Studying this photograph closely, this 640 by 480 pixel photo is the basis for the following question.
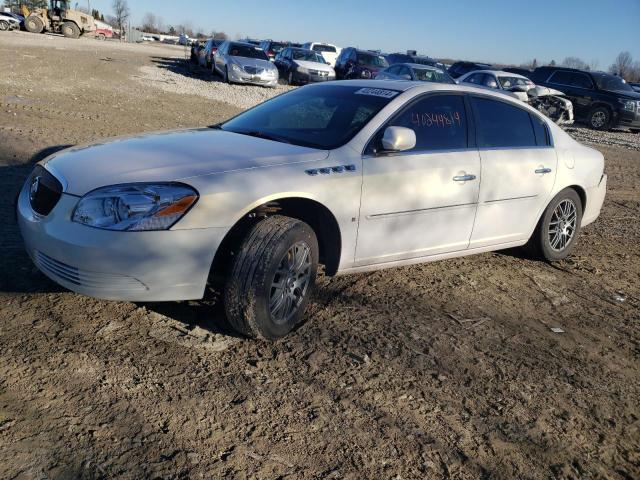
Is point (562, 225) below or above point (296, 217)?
below

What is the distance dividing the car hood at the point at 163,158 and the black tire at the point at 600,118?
16982mm

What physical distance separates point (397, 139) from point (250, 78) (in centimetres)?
1618

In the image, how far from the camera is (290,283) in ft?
11.5

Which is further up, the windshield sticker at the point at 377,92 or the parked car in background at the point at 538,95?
the windshield sticker at the point at 377,92

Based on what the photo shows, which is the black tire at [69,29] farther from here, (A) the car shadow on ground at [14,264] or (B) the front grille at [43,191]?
(B) the front grille at [43,191]

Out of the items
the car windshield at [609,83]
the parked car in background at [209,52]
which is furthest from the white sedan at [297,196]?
the parked car in background at [209,52]

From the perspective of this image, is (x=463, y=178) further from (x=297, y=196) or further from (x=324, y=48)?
(x=324, y=48)

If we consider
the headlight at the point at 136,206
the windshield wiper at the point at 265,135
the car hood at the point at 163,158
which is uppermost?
the windshield wiper at the point at 265,135

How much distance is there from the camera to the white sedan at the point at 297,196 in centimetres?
305

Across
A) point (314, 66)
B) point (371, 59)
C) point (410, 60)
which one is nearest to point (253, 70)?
point (314, 66)

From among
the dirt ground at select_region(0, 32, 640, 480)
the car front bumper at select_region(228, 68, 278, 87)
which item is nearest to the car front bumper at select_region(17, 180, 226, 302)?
the dirt ground at select_region(0, 32, 640, 480)

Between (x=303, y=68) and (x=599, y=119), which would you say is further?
(x=303, y=68)

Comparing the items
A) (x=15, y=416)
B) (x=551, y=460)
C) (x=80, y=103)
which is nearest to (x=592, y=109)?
(x=80, y=103)

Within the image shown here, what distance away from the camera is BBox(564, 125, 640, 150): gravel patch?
1544 cm
